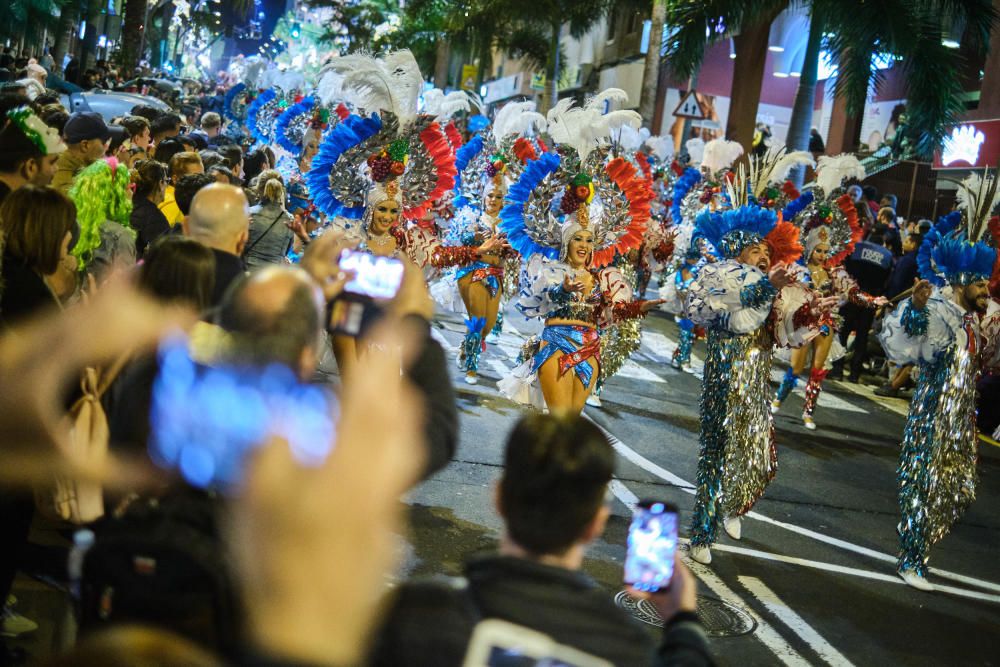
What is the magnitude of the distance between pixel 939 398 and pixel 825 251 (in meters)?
4.33

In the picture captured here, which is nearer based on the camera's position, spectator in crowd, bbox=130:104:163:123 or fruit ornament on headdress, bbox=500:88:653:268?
fruit ornament on headdress, bbox=500:88:653:268

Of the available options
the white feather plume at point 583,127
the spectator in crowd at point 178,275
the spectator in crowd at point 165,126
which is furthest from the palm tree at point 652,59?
the spectator in crowd at point 178,275

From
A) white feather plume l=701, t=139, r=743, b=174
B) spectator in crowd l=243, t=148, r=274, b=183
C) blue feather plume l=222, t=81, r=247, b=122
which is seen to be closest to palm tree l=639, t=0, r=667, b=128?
white feather plume l=701, t=139, r=743, b=174

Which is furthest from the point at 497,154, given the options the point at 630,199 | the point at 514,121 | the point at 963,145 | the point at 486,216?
the point at 963,145

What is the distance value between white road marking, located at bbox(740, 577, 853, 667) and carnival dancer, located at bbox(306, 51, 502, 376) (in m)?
3.69

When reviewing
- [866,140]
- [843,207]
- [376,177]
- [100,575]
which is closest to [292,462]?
[100,575]

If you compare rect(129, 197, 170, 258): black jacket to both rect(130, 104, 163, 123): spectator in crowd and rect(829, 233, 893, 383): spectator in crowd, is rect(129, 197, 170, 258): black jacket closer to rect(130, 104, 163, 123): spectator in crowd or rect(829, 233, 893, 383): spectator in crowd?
rect(130, 104, 163, 123): spectator in crowd

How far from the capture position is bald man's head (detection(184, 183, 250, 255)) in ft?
13.5

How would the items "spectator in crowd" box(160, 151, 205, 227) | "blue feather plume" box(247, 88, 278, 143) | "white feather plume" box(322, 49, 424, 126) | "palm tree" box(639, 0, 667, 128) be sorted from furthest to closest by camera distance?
1. "palm tree" box(639, 0, 667, 128)
2. "blue feather plume" box(247, 88, 278, 143)
3. "white feather plume" box(322, 49, 424, 126)
4. "spectator in crowd" box(160, 151, 205, 227)

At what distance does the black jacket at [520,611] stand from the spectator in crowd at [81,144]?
5.78 metres

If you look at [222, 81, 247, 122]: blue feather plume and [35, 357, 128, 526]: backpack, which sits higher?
[222, 81, 247, 122]: blue feather plume

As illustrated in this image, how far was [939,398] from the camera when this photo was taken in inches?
264

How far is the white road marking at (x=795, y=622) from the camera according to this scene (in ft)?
18.2

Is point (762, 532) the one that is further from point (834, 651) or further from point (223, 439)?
point (223, 439)
